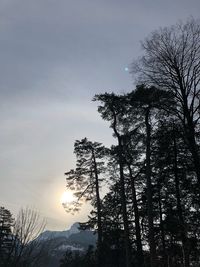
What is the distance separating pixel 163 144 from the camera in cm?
2836

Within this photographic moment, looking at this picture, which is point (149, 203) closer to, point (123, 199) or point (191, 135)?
point (123, 199)

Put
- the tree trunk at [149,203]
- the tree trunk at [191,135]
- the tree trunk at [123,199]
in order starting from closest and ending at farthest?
1. the tree trunk at [191,135]
2. the tree trunk at [149,203]
3. the tree trunk at [123,199]

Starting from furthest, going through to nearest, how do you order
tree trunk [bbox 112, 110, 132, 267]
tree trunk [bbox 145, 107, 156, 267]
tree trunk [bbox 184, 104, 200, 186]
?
tree trunk [bbox 112, 110, 132, 267] → tree trunk [bbox 145, 107, 156, 267] → tree trunk [bbox 184, 104, 200, 186]

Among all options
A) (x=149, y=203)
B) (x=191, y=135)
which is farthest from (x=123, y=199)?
(x=191, y=135)

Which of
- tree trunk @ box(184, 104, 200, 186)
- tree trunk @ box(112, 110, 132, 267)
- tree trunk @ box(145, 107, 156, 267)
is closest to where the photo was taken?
tree trunk @ box(184, 104, 200, 186)

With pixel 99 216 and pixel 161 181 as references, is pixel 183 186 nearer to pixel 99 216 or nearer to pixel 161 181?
pixel 161 181

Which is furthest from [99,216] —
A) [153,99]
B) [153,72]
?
[153,72]

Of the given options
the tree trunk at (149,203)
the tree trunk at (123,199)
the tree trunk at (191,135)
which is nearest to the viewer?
the tree trunk at (191,135)

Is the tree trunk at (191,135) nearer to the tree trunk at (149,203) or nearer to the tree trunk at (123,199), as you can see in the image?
the tree trunk at (149,203)

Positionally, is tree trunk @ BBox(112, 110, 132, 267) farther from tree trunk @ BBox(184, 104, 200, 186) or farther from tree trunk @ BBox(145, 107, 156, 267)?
tree trunk @ BBox(184, 104, 200, 186)

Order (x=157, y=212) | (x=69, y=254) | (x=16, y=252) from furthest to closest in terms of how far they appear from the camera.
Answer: (x=69, y=254) → (x=157, y=212) → (x=16, y=252)

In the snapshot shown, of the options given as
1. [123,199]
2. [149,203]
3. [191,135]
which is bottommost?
[149,203]

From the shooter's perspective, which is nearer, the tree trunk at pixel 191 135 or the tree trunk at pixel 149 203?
the tree trunk at pixel 191 135

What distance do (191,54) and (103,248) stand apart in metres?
22.4
